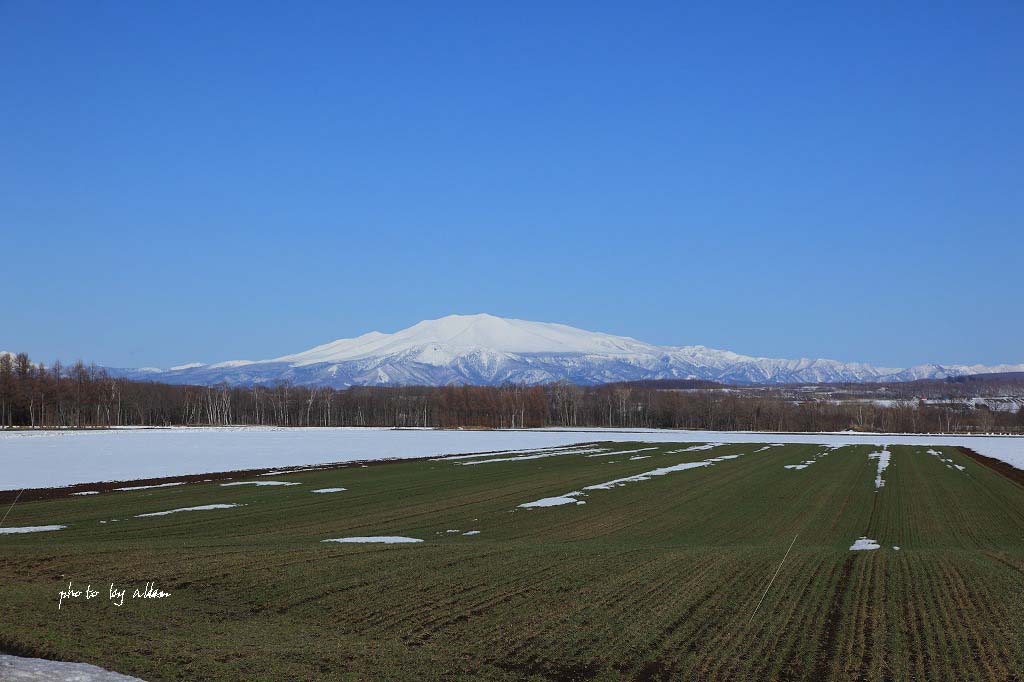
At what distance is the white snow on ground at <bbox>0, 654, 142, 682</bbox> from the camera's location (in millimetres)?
7969

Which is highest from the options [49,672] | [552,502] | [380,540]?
[49,672]

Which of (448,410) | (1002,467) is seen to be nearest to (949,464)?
(1002,467)

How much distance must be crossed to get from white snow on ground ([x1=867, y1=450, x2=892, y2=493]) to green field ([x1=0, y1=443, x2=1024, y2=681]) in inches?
352

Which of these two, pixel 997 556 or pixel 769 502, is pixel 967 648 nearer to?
pixel 997 556

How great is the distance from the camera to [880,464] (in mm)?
47219

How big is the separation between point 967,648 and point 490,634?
5663mm

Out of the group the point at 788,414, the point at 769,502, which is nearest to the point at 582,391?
the point at 788,414

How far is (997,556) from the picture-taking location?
648 inches

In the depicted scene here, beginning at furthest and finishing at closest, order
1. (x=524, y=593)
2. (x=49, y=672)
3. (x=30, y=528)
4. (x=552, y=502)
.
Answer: (x=552, y=502)
(x=30, y=528)
(x=524, y=593)
(x=49, y=672)

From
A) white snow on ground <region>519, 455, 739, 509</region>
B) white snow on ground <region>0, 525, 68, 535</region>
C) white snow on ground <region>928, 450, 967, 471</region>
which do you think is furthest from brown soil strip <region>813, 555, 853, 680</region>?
white snow on ground <region>928, 450, 967, 471</region>

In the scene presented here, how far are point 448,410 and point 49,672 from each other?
A: 16156 cm

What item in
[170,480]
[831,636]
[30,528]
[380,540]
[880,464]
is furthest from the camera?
[880,464]

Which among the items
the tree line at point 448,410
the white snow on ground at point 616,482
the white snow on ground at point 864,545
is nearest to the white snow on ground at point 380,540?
the white snow on ground at point 616,482

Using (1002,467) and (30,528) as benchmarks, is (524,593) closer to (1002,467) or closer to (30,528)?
(30,528)
